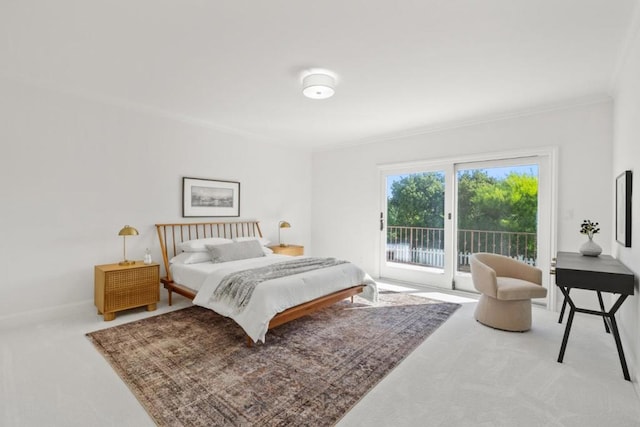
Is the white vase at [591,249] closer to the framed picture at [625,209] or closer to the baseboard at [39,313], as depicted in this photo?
the framed picture at [625,209]

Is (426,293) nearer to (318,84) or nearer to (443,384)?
(443,384)

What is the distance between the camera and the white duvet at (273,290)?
9.01 feet

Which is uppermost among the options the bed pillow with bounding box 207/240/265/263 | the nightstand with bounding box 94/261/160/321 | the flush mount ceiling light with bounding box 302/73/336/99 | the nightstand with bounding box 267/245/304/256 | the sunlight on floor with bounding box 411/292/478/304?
the flush mount ceiling light with bounding box 302/73/336/99

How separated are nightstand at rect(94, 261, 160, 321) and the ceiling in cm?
204

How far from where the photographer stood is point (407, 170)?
525 centimetres

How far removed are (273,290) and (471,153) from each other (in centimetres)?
351

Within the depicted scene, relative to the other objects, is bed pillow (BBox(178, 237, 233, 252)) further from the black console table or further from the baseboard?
the black console table

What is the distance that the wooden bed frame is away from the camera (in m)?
3.05

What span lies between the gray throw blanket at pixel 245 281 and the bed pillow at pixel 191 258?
1.00m

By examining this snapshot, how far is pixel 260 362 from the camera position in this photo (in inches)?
100

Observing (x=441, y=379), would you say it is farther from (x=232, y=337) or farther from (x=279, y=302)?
(x=232, y=337)

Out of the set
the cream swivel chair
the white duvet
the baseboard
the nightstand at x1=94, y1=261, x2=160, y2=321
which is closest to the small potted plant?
the cream swivel chair

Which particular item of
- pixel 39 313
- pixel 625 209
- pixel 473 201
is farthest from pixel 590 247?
pixel 39 313

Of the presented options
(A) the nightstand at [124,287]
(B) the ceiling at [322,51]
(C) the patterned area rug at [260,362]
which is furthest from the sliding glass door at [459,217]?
(A) the nightstand at [124,287]
